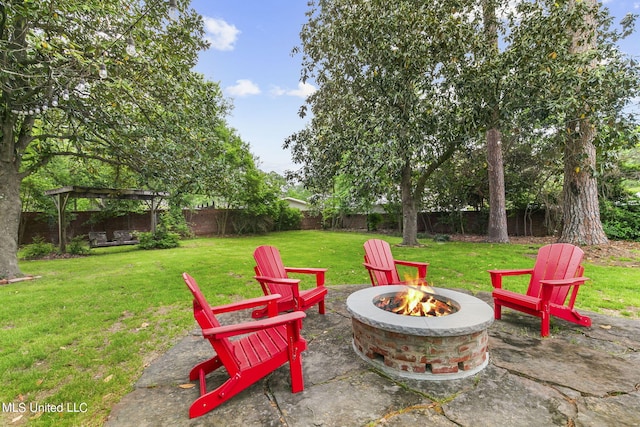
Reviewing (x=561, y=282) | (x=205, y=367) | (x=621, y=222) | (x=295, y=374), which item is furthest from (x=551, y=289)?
(x=621, y=222)

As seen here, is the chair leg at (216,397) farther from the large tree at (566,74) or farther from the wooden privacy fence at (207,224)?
the wooden privacy fence at (207,224)

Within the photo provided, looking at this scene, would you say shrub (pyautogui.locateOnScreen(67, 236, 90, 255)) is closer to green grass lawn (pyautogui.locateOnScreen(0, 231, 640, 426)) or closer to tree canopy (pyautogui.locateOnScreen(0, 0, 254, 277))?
green grass lawn (pyautogui.locateOnScreen(0, 231, 640, 426))

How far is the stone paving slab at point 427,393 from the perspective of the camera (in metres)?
1.69

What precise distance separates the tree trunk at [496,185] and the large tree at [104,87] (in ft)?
29.4

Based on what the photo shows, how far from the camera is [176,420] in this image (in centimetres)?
172

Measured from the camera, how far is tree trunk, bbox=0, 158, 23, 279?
6.04 meters

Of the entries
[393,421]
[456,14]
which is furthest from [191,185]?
[456,14]

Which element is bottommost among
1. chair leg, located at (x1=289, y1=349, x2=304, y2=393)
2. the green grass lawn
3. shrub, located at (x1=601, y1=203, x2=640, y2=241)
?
the green grass lawn

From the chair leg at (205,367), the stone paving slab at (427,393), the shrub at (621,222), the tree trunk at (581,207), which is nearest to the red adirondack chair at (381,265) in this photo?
the stone paving slab at (427,393)

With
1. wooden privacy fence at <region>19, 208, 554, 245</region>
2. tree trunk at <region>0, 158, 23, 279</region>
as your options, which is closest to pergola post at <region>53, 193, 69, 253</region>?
wooden privacy fence at <region>19, 208, 554, 245</region>

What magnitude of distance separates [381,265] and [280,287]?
1429 millimetres

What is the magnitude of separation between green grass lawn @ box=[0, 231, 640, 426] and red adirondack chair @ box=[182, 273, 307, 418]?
623mm

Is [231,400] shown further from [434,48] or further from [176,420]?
[434,48]

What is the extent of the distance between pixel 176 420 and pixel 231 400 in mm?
328
